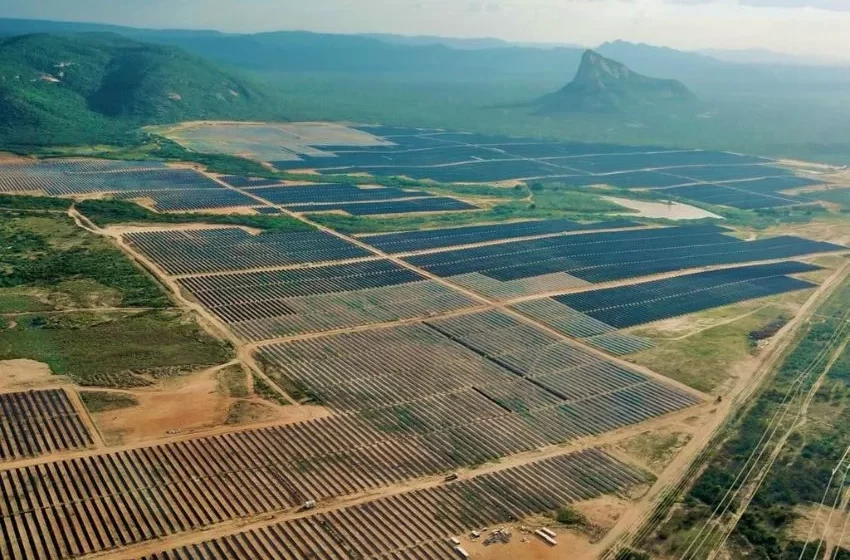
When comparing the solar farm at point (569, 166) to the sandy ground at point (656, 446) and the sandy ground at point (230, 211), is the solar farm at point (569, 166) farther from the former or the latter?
the sandy ground at point (656, 446)

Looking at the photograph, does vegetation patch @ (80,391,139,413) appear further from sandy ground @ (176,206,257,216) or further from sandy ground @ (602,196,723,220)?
sandy ground @ (602,196,723,220)

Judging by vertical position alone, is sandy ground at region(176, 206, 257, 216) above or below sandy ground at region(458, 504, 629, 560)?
above

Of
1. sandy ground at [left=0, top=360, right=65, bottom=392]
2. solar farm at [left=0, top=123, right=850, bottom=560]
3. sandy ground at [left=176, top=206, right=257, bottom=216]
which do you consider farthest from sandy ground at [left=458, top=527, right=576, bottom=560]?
sandy ground at [left=176, top=206, right=257, bottom=216]

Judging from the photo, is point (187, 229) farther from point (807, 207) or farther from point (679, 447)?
point (807, 207)

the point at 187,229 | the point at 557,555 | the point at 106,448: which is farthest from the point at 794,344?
the point at 187,229

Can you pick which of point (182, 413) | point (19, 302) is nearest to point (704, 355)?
point (182, 413)

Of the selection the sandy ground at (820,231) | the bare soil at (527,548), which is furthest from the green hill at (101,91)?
the bare soil at (527,548)
